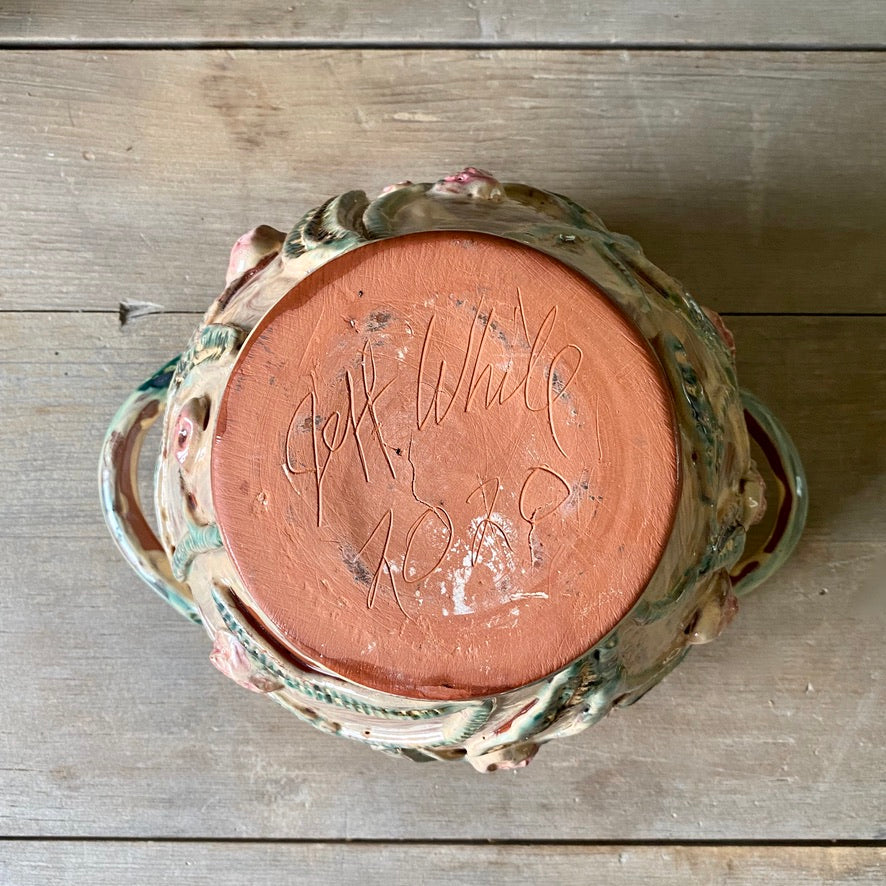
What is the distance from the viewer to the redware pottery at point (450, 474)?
44cm

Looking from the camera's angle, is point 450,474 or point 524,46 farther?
point 524,46

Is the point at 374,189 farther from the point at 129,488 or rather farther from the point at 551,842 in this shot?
the point at 551,842

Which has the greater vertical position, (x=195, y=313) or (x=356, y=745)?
(x=195, y=313)

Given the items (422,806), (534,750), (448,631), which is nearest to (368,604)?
(448,631)

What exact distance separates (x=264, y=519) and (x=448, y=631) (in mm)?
119

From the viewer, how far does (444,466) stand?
442mm

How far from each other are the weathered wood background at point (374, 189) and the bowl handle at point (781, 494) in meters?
0.10

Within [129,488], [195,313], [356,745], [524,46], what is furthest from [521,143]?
[356,745]

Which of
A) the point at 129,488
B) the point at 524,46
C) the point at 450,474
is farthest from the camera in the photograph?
the point at 524,46

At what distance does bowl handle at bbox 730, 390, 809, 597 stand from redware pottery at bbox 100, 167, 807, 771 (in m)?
0.20

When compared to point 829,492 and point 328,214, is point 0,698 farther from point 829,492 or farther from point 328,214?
point 829,492

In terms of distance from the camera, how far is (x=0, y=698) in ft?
2.53

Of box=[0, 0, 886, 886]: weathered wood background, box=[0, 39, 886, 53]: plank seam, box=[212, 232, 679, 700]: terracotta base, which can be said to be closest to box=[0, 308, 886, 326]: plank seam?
box=[0, 0, 886, 886]: weathered wood background

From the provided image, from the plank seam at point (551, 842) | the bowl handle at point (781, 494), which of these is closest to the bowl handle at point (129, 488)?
the plank seam at point (551, 842)
